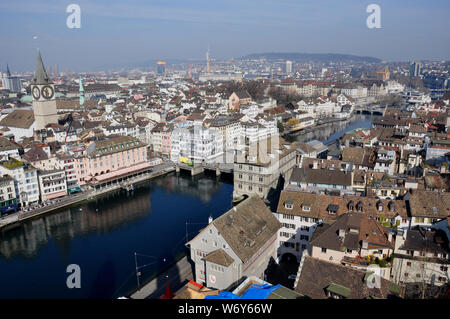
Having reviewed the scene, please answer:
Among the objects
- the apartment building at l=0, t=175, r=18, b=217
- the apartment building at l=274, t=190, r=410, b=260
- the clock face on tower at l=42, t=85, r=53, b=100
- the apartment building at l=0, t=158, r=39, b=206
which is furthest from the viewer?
the clock face on tower at l=42, t=85, r=53, b=100

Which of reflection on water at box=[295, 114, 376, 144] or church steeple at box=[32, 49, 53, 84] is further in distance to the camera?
reflection on water at box=[295, 114, 376, 144]

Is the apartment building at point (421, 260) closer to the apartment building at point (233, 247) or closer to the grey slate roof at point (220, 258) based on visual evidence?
the apartment building at point (233, 247)

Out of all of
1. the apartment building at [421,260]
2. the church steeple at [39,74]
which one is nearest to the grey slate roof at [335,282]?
the apartment building at [421,260]

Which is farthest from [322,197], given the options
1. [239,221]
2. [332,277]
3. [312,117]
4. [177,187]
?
[312,117]

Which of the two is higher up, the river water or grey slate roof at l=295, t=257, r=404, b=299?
grey slate roof at l=295, t=257, r=404, b=299

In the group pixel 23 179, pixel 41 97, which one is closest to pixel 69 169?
pixel 23 179

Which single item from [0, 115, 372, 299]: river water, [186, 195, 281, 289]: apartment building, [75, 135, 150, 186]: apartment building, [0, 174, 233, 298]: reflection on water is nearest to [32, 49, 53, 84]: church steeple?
[75, 135, 150, 186]: apartment building

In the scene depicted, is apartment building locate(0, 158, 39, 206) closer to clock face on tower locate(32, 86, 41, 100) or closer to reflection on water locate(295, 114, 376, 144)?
clock face on tower locate(32, 86, 41, 100)

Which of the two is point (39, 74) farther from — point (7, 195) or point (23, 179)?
point (7, 195)

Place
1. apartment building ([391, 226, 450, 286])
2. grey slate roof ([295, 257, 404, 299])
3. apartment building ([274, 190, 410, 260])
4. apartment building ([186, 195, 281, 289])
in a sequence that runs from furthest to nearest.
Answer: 1. apartment building ([274, 190, 410, 260])
2. apartment building ([186, 195, 281, 289])
3. apartment building ([391, 226, 450, 286])
4. grey slate roof ([295, 257, 404, 299])

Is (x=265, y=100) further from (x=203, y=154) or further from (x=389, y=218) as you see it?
(x=389, y=218)
